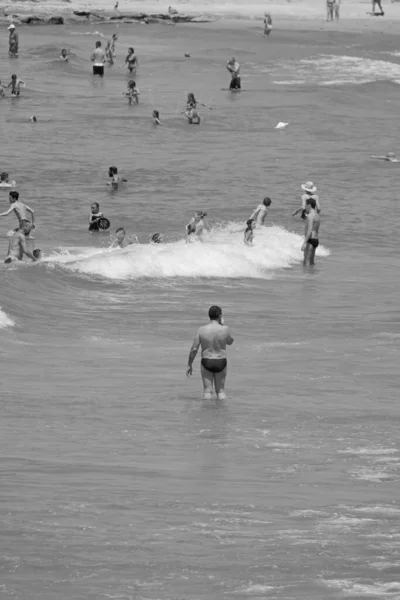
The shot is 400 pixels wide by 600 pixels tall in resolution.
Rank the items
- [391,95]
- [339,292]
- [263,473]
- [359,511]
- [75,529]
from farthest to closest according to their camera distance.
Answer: [391,95] → [339,292] → [263,473] → [359,511] → [75,529]

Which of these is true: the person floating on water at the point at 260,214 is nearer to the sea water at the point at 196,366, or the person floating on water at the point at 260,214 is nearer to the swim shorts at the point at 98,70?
the sea water at the point at 196,366

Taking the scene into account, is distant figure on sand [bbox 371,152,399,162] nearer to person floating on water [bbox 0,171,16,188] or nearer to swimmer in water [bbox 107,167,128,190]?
swimmer in water [bbox 107,167,128,190]

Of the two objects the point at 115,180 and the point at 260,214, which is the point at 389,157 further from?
the point at 260,214

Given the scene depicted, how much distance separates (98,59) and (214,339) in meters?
40.8

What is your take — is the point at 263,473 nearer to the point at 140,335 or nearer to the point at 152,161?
the point at 140,335

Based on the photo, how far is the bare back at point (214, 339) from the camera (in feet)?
50.0

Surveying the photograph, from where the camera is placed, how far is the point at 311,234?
27.0 metres

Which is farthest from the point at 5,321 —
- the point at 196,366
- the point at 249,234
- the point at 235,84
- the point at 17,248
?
the point at 235,84

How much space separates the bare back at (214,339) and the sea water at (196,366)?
0.58 metres

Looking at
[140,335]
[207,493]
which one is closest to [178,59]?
[140,335]

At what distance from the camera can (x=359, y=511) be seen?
1160cm

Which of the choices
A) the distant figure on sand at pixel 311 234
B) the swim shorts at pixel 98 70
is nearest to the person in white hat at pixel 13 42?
the swim shorts at pixel 98 70

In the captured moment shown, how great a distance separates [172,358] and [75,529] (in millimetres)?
7474

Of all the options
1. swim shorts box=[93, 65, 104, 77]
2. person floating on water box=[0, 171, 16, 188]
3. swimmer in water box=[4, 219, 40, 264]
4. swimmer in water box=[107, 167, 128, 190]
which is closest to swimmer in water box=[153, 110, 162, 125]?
swimmer in water box=[107, 167, 128, 190]
